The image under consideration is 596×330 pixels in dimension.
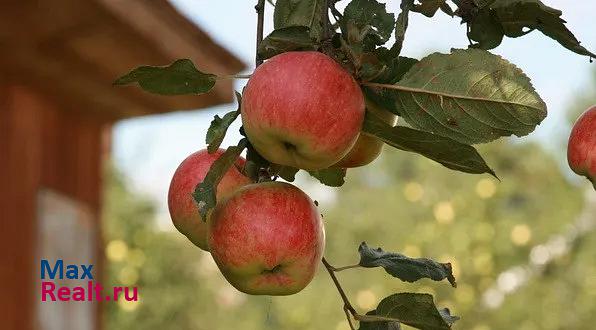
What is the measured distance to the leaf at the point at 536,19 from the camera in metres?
0.63

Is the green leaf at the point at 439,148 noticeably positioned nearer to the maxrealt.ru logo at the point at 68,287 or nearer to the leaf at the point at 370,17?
the leaf at the point at 370,17

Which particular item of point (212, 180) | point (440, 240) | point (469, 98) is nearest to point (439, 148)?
point (469, 98)

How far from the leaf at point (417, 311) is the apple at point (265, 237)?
83 millimetres

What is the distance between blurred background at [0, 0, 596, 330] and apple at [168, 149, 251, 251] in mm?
57

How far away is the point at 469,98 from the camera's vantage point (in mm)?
603

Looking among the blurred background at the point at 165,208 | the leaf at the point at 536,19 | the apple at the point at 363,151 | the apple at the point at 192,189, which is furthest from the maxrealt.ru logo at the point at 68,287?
the leaf at the point at 536,19

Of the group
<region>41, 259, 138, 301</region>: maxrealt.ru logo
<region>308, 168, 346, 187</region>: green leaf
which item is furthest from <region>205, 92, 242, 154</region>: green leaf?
<region>41, 259, 138, 301</region>: maxrealt.ru logo

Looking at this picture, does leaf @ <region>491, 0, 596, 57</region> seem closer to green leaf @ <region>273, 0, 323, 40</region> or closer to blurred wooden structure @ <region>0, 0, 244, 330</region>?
green leaf @ <region>273, 0, 323, 40</region>

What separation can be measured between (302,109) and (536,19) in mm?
170

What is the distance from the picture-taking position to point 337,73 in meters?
0.61

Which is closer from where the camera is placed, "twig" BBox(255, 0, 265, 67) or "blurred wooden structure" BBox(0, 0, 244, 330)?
"twig" BBox(255, 0, 265, 67)

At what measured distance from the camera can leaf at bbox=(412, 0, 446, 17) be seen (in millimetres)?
658

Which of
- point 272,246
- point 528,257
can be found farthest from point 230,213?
point 528,257

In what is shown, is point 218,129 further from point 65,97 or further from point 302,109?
point 65,97
